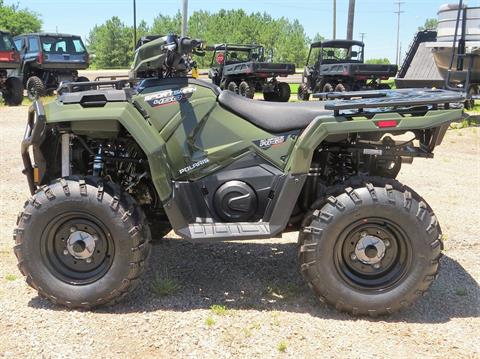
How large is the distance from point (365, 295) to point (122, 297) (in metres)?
1.49

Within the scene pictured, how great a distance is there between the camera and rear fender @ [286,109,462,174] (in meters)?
3.41

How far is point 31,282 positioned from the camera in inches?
138

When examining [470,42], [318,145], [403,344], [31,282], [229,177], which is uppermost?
[470,42]

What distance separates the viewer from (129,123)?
3.44 metres

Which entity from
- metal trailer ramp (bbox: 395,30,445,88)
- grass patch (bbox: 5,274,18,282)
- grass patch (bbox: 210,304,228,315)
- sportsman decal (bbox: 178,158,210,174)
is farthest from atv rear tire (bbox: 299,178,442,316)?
metal trailer ramp (bbox: 395,30,445,88)

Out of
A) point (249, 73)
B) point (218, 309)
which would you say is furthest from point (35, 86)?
point (218, 309)

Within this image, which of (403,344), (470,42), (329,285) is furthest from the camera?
(470,42)

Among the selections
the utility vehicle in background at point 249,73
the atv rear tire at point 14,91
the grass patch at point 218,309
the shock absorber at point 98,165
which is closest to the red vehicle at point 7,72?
the atv rear tire at point 14,91

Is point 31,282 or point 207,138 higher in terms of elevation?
point 207,138

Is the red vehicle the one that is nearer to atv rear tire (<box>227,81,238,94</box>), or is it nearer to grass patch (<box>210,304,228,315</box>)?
atv rear tire (<box>227,81,238,94</box>)

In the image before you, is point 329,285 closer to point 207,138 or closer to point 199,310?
point 199,310

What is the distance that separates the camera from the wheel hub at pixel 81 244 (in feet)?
11.5

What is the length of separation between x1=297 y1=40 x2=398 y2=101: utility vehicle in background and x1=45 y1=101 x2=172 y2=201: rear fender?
48.7ft

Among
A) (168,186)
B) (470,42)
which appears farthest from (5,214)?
(470,42)
